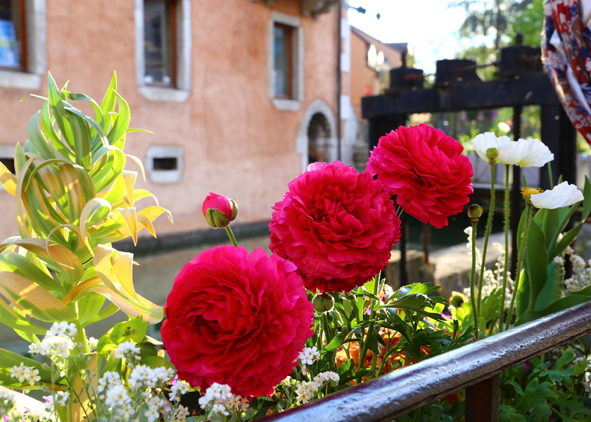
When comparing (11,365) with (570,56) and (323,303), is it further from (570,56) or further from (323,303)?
(570,56)

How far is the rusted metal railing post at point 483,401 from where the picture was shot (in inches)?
23.4

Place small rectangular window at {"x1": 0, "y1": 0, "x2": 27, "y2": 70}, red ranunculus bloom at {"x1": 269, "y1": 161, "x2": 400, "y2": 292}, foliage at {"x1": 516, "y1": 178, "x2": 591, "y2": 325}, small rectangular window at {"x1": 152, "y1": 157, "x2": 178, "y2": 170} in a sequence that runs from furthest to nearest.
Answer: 1. small rectangular window at {"x1": 152, "y1": 157, "x2": 178, "y2": 170}
2. small rectangular window at {"x1": 0, "y1": 0, "x2": 27, "y2": 70}
3. foliage at {"x1": 516, "y1": 178, "x2": 591, "y2": 325}
4. red ranunculus bloom at {"x1": 269, "y1": 161, "x2": 400, "y2": 292}

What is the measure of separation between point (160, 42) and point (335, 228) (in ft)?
23.0

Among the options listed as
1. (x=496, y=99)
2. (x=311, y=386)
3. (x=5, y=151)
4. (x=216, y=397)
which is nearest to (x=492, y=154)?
(x=311, y=386)

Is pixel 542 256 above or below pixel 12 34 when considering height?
below

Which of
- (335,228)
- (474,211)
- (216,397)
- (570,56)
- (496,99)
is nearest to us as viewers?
(216,397)

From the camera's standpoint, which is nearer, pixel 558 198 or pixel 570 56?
pixel 558 198

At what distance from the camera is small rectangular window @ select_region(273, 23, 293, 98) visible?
841 centimetres

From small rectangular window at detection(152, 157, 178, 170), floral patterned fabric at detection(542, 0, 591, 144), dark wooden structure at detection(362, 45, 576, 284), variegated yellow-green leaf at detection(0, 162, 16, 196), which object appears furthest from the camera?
small rectangular window at detection(152, 157, 178, 170)

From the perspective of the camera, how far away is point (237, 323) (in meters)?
0.50

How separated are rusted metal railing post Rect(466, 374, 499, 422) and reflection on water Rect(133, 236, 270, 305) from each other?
4.72 m

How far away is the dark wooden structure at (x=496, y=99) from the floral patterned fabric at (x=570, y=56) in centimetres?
22

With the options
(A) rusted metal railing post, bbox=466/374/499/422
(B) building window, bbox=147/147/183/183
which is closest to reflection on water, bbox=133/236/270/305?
(B) building window, bbox=147/147/183/183

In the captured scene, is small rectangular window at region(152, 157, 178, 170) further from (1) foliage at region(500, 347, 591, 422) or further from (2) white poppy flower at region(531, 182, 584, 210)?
(2) white poppy flower at region(531, 182, 584, 210)
